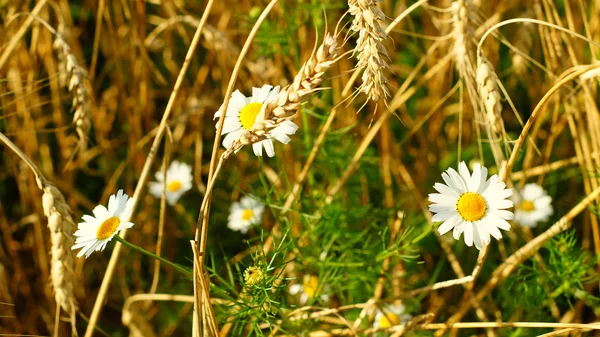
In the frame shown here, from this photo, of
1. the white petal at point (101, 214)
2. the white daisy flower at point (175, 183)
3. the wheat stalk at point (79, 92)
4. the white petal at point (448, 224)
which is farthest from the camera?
the white daisy flower at point (175, 183)

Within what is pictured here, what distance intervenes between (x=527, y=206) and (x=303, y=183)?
0.77m

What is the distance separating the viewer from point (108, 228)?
3.75ft

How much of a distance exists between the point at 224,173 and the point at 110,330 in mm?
759

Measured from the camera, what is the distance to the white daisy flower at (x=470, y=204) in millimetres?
1077

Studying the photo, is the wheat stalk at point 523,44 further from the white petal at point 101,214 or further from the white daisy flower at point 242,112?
the white petal at point 101,214

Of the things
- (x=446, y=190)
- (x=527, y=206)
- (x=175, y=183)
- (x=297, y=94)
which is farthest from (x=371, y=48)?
(x=175, y=183)

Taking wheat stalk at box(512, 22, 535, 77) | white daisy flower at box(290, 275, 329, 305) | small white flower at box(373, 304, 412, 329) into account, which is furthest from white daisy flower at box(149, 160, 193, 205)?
wheat stalk at box(512, 22, 535, 77)

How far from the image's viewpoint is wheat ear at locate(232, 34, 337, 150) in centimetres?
86

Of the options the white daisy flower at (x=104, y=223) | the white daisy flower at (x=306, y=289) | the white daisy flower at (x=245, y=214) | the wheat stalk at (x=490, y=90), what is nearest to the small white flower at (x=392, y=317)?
the white daisy flower at (x=306, y=289)

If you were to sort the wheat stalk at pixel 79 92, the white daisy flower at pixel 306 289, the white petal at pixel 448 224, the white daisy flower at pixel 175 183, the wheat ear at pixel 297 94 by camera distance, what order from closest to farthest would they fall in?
the wheat ear at pixel 297 94
the white petal at pixel 448 224
the wheat stalk at pixel 79 92
the white daisy flower at pixel 306 289
the white daisy flower at pixel 175 183

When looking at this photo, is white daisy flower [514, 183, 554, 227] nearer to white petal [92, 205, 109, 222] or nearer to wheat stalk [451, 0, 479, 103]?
wheat stalk [451, 0, 479, 103]

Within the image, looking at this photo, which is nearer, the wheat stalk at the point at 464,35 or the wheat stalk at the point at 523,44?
the wheat stalk at the point at 464,35

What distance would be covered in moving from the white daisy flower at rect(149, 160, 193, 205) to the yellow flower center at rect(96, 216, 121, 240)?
88 centimetres

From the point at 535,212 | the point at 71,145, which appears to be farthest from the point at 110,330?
the point at 535,212
